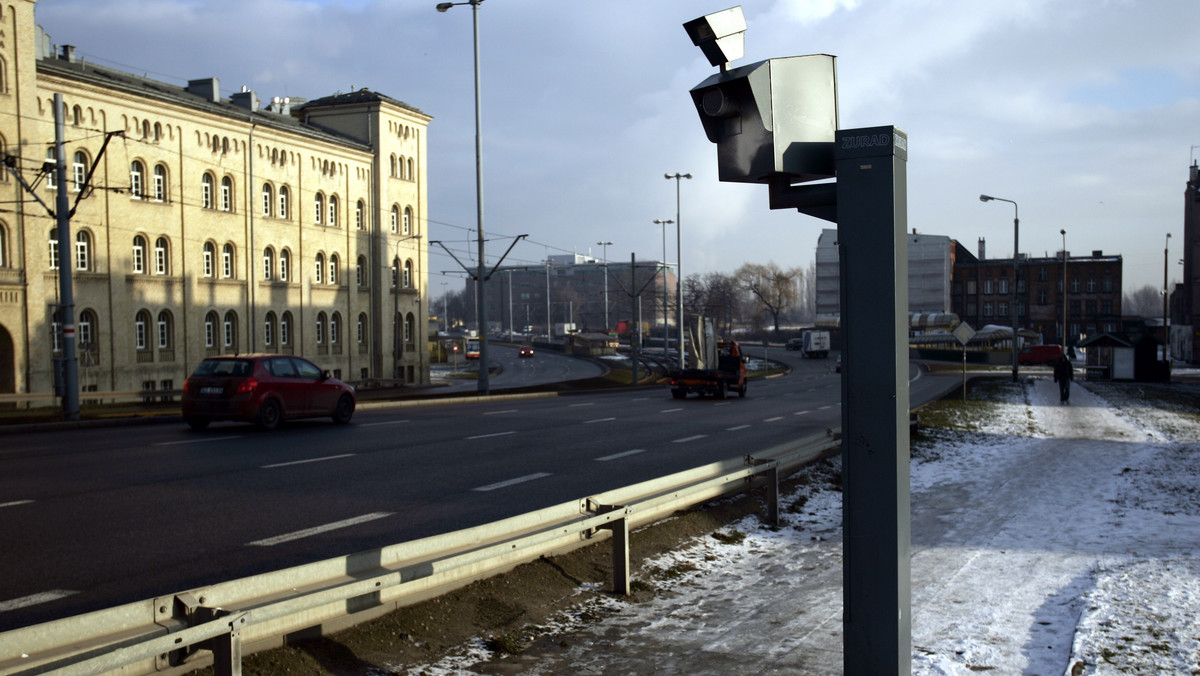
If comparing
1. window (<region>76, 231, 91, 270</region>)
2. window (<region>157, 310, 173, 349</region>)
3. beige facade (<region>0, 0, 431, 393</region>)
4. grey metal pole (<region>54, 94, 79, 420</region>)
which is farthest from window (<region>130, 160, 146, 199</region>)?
grey metal pole (<region>54, 94, 79, 420</region>)

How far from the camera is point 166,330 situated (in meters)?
42.8

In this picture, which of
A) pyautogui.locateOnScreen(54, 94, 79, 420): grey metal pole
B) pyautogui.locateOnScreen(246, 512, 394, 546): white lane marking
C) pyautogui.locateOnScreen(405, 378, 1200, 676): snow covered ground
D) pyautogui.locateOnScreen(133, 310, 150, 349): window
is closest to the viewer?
pyautogui.locateOnScreen(405, 378, 1200, 676): snow covered ground

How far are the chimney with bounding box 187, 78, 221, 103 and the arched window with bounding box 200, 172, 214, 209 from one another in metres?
5.64

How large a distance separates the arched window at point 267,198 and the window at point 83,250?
10.7 m

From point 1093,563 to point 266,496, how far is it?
809 cm

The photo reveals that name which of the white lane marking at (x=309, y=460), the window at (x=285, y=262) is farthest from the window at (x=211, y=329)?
the white lane marking at (x=309, y=460)

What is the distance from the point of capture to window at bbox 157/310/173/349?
42.5 meters

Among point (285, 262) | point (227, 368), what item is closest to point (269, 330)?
point (285, 262)

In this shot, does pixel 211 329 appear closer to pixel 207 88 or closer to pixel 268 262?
pixel 268 262

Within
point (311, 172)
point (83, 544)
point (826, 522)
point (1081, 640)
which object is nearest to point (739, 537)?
point (826, 522)

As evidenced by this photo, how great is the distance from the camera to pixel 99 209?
39125mm

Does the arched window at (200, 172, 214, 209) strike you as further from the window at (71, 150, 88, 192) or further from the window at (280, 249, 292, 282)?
the window at (71, 150, 88, 192)

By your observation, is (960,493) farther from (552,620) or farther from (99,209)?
(99,209)

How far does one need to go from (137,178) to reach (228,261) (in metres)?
6.39
